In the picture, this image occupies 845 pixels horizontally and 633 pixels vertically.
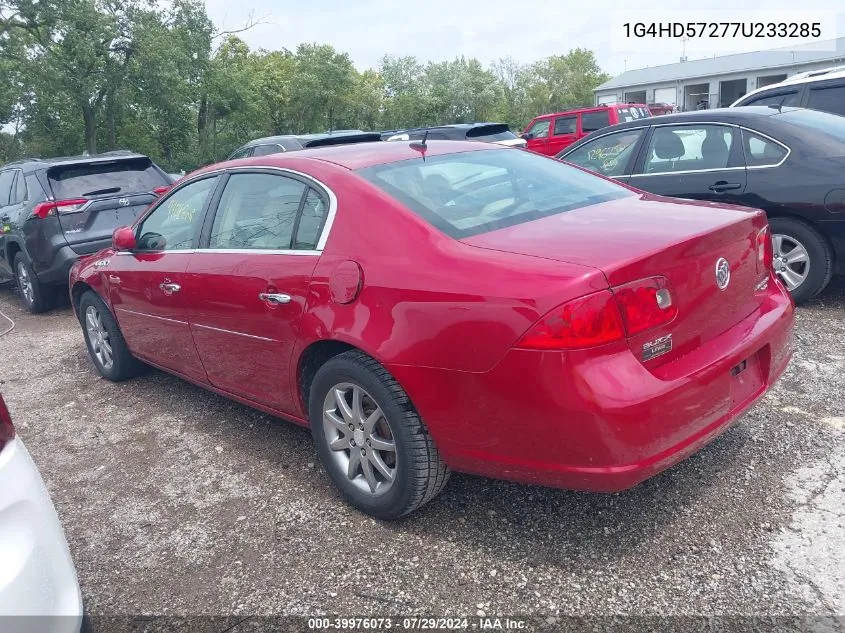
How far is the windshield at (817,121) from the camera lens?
5414 mm

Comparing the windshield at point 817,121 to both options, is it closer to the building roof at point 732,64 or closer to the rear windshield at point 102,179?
the rear windshield at point 102,179

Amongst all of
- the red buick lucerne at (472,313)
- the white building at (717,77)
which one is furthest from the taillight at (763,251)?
the white building at (717,77)

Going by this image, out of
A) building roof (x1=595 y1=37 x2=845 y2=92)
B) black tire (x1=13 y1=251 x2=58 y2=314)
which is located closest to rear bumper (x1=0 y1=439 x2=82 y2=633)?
black tire (x1=13 y1=251 x2=58 y2=314)

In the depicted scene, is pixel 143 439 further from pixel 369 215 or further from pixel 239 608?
pixel 369 215

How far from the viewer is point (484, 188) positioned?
3.29m

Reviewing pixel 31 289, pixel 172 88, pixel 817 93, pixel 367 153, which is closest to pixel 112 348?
pixel 367 153

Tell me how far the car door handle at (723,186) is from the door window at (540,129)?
13.4 m

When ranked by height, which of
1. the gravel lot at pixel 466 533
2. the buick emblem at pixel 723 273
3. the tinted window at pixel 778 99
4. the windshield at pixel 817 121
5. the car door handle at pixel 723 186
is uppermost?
the tinted window at pixel 778 99

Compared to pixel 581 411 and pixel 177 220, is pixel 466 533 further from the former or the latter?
pixel 177 220

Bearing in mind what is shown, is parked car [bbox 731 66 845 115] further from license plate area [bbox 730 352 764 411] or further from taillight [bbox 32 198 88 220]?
taillight [bbox 32 198 88 220]

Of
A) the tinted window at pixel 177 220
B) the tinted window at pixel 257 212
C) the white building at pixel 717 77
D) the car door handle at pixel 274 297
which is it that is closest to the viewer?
the car door handle at pixel 274 297

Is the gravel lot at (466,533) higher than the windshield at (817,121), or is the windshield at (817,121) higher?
the windshield at (817,121)

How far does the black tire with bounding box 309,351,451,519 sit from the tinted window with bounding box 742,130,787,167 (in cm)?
394

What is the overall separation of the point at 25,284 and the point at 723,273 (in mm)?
7846
